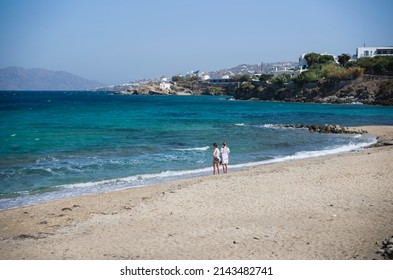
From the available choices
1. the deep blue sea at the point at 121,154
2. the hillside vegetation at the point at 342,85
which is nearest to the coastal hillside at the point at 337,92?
the hillside vegetation at the point at 342,85

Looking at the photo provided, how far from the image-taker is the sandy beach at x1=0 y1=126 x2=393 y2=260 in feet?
26.2

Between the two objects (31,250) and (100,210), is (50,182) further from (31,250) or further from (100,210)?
(31,250)

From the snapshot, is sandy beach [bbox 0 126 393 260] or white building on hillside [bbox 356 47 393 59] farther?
white building on hillside [bbox 356 47 393 59]

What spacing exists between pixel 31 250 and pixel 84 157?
1485 centimetres

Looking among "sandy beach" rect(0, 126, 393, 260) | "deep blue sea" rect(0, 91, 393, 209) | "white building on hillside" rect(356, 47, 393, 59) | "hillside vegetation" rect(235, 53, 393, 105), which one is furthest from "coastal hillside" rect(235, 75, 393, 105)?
"sandy beach" rect(0, 126, 393, 260)

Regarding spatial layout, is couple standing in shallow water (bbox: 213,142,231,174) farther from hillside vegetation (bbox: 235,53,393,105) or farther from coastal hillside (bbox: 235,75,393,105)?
hillside vegetation (bbox: 235,53,393,105)

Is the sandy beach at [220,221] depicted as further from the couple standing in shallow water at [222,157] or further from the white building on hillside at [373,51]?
the white building on hillside at [373,51]

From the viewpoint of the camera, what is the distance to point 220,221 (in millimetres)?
9961

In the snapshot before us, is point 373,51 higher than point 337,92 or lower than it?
higher

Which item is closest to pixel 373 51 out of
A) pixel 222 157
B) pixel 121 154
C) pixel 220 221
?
pixel 121 154

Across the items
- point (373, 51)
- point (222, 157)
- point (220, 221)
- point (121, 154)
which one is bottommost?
point (121, 154)

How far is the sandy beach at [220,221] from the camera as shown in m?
8.00

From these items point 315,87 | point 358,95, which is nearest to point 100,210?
point 358,95

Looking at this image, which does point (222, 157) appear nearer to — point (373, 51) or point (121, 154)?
point (121, 154)
